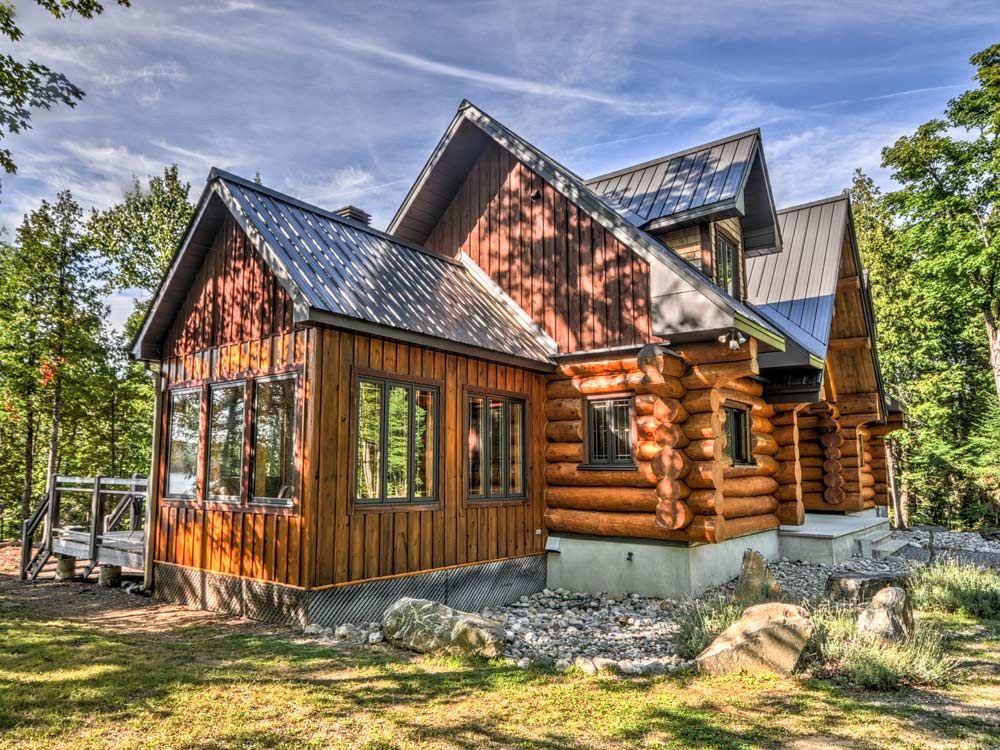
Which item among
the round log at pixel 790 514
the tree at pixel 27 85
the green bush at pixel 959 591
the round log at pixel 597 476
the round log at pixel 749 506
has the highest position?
the tree at pixel 27 85

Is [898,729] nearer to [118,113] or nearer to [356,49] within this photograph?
[356,49]

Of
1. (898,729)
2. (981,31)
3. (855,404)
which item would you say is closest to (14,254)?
(898,729)

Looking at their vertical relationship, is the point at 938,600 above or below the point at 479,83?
below

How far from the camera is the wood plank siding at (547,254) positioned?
9461 mm

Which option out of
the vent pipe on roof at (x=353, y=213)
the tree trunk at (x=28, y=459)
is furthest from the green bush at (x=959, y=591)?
the tree trunk at (x=28, y=459)

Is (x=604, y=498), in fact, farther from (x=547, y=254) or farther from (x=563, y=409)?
(x=547, y=254)

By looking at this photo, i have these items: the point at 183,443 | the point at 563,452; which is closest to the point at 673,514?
the point at 563,452

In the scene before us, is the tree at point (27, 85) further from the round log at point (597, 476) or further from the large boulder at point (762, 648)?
the large boulder at point (762, 648)

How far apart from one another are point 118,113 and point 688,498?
610 inches

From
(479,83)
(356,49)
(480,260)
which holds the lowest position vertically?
(480,260)

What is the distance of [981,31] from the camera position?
1683cm

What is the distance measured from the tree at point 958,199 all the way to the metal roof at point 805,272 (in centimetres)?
645

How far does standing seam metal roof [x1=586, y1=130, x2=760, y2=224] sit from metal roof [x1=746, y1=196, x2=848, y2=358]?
355cm

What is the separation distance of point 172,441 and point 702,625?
7537mm
